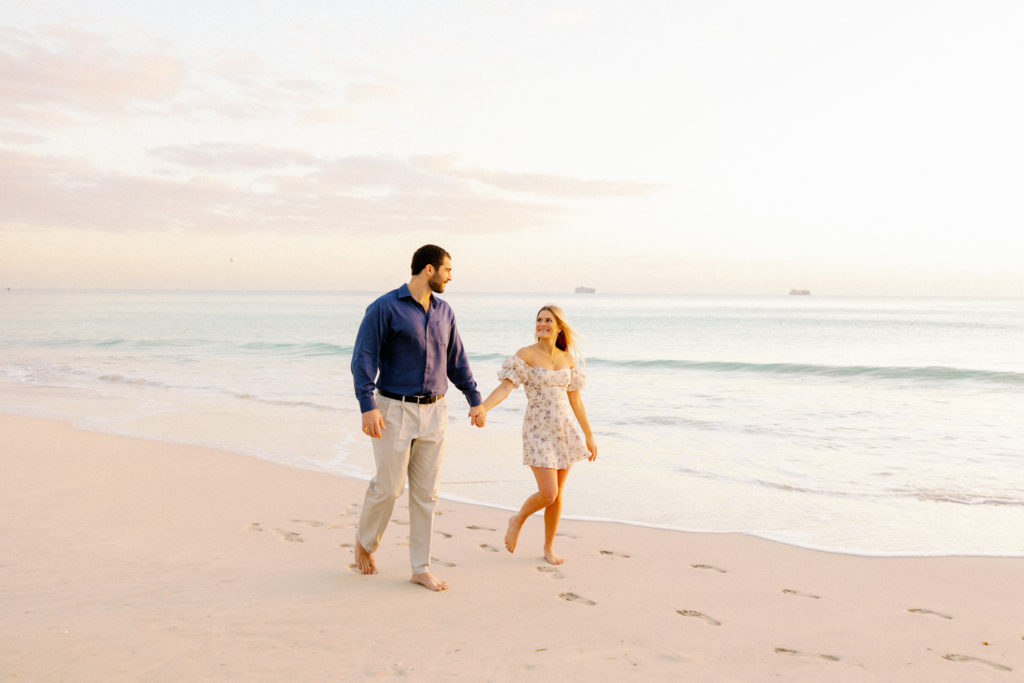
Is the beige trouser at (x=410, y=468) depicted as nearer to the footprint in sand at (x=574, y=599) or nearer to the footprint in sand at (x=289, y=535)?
the footprint in sand at (x=574, y=599)

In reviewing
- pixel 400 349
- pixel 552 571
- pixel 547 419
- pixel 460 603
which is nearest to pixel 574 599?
pixel 552 571

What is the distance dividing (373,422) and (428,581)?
1.07 metres

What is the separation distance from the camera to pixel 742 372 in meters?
24.6

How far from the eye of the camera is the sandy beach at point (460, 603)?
3514 millimetres

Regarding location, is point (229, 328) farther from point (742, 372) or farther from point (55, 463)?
point (55, 463)

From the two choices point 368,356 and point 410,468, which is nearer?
point 368,356

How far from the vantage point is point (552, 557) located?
5215mm

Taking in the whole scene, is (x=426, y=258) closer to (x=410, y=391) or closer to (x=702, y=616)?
(x=410, y=391)

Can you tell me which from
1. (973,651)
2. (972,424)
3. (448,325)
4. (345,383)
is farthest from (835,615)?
(345,383)

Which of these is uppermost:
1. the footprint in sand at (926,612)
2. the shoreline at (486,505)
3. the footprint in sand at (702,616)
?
the footprint in sand at (926,612)

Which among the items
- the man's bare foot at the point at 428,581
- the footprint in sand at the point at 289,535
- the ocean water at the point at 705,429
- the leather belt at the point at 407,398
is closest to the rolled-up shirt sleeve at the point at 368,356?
the leather belt at the point at 407,398

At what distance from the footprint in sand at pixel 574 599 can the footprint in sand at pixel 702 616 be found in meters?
0.50

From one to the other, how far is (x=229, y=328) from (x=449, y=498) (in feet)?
140

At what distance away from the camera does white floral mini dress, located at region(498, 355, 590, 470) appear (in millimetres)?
5172
